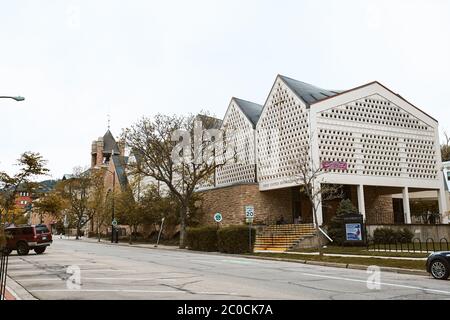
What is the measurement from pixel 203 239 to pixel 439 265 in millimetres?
19412

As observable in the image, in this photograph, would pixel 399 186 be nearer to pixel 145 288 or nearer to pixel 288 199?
pixel 288 199

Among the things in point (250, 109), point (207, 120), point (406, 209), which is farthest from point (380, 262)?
point (250, 109)

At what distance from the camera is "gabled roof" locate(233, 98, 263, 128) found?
142 feet

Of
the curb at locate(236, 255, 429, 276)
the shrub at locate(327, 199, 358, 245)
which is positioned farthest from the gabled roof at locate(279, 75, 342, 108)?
the curb at locate(236, 255, 429, 276)

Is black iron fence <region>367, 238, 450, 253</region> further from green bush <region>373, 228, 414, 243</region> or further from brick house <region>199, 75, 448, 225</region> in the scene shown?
brick house <region>199, 75, 448, 225</region>

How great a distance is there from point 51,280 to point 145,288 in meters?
3.86

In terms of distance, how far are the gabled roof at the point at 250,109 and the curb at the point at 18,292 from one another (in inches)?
1277

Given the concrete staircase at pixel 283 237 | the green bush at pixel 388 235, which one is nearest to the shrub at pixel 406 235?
the green bush at pixel 388 235

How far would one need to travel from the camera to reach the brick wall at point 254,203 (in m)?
39.2

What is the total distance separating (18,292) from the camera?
10109 mm

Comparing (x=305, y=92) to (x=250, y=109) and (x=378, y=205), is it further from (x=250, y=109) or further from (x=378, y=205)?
(x=378, y=205)

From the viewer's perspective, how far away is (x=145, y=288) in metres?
10.3
